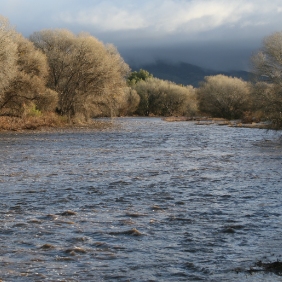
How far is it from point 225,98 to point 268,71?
4064 centimetres

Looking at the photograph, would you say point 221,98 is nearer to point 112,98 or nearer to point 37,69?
point 112,98

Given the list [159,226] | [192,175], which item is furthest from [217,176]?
[159,226]

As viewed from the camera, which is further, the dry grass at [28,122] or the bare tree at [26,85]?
the bare tree at [26,85]

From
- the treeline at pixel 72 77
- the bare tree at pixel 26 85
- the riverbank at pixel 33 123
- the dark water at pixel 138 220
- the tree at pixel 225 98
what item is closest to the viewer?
the dark water at pixel 138 220

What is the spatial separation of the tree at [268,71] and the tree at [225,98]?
35572 mm

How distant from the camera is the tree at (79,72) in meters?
59.3

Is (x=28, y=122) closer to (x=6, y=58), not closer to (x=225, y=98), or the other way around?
(x=6, y=58)

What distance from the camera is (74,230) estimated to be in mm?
10484

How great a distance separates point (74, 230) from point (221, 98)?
8383 centimetres

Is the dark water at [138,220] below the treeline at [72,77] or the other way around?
below

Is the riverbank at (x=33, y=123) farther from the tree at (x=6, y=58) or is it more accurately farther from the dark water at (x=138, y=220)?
the dark water at (x=138, y=220)

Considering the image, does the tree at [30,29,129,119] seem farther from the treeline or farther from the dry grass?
the dry grass

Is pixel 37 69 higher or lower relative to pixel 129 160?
higher

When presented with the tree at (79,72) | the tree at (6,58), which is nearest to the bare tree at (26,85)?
the tree at (6,58)
